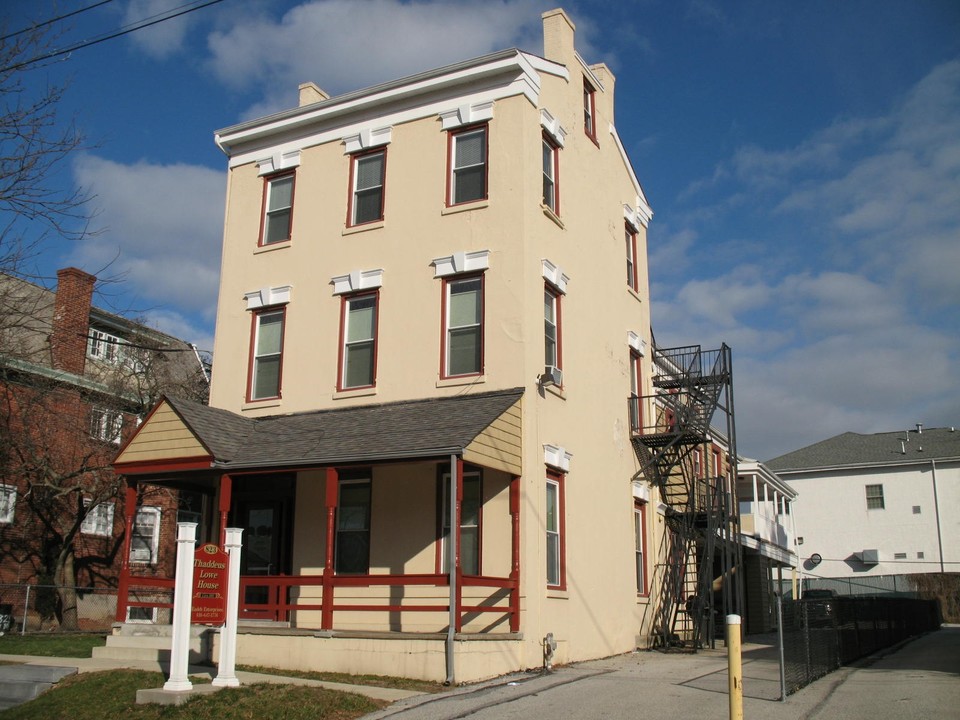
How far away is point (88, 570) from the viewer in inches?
1043

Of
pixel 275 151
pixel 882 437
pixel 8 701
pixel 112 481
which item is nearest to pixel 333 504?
pixel 8 701

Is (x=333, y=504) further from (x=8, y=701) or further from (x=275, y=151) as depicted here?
(x=275, y=151)

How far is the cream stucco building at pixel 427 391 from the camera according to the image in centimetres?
1458

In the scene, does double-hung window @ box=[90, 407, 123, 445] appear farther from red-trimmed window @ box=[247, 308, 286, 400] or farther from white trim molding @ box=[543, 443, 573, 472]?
white trim molding @ box=[543, 443, 573, 472]

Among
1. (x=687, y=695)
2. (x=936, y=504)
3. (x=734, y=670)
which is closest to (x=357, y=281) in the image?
(x=687, y=695)

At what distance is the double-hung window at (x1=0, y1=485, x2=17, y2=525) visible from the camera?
24.0m

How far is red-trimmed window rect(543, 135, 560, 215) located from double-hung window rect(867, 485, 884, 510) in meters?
37.9

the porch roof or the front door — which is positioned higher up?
the porch roof

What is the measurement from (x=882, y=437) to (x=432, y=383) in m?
42.6

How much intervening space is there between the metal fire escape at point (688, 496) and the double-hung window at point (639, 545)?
80 centimetres

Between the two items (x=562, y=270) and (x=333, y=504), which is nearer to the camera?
(x=333, y=504)

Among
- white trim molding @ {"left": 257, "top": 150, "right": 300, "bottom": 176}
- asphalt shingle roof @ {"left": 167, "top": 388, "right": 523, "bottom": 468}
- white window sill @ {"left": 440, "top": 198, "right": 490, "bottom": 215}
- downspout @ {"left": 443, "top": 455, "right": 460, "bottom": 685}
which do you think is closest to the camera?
downspout @ {"left": 443, "top": 455, "right": 460, "bottom": 685}

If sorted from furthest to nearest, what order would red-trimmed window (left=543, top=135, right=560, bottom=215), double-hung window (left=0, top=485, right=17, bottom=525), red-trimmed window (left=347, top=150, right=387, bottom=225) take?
1. double-hung window (left=0, top=485, right=17, bottom=525)
2. red-trimmed window (left=347, top=150, right=387, bottom=225)
3. red-trimmed window (left=543, top=135, right=560, bottom=215)

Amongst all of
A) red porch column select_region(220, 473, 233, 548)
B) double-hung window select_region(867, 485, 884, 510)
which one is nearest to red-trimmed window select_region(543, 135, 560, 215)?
red porch column select_region(220, 473, 233, 548)
